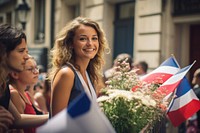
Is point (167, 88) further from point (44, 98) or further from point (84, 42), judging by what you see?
point (44, 98)

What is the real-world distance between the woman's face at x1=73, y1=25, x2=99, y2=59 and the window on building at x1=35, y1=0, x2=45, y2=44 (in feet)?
41.0

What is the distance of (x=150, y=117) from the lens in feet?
8.57

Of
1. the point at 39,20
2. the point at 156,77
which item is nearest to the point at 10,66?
the point at 156,77

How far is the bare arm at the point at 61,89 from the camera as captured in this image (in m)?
2.94

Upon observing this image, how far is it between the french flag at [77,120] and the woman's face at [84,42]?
135 cm

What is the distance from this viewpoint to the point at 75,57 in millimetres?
3291

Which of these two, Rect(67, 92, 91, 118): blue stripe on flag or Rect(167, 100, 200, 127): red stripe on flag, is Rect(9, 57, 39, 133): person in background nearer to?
Rect(167, 100, 200, 127): red stripe on flag

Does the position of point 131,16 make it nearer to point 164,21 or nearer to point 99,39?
point 164,21

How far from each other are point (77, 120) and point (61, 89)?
3.73ft

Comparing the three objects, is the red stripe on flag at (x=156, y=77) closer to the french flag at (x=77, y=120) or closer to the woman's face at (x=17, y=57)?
the woman's face at (x=17, y=57)

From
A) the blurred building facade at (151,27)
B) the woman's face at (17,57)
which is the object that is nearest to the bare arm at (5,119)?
the woman's face at (17,57)

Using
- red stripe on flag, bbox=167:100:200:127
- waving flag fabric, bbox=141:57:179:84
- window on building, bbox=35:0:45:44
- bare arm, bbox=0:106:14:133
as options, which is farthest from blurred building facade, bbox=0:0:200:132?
bare arm, bbox=0:106:14:133

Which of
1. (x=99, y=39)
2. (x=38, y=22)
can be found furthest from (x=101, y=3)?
(x=99, y=39)

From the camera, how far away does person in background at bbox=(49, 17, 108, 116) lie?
3.00m
